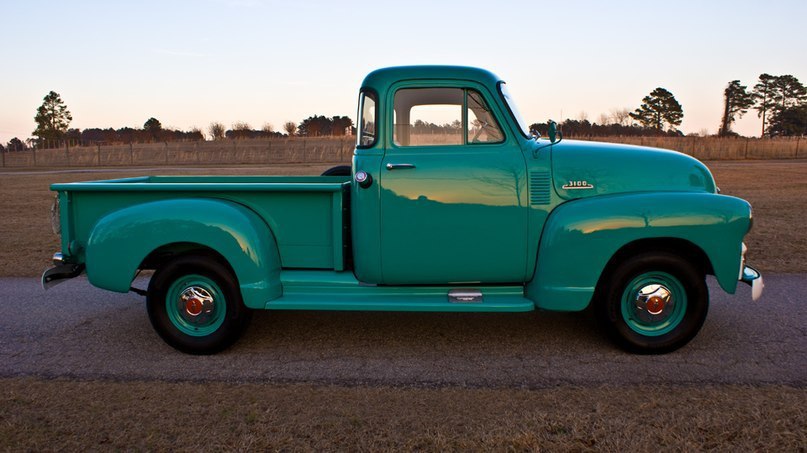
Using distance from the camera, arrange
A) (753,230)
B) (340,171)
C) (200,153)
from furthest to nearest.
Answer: (200,153)
(753,230)
(340,171)

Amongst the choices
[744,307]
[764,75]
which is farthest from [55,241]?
[764,75]

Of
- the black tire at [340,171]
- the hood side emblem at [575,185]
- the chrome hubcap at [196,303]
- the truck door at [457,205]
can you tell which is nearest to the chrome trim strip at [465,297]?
the truck door at [457,205]

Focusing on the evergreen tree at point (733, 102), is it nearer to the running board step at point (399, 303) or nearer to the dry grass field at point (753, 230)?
the dry grass field at point (753, 230)

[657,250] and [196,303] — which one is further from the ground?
[657,250]

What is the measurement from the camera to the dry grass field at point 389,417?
3066mm

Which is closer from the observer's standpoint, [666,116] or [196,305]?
[196,305]

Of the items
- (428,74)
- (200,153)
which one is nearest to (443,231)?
(428,74)

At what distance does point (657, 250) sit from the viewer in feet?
14.2

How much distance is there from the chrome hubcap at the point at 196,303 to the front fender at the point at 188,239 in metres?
0.33

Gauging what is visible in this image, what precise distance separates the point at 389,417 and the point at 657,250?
229 cm

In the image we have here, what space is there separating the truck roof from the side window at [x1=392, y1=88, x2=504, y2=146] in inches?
3.9

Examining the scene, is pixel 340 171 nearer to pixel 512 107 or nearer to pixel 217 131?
pixel 512 107

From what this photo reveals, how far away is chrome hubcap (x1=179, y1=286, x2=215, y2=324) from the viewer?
4.48 m

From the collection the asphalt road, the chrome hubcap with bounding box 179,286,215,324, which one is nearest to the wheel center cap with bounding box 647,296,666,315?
the asphalt road
